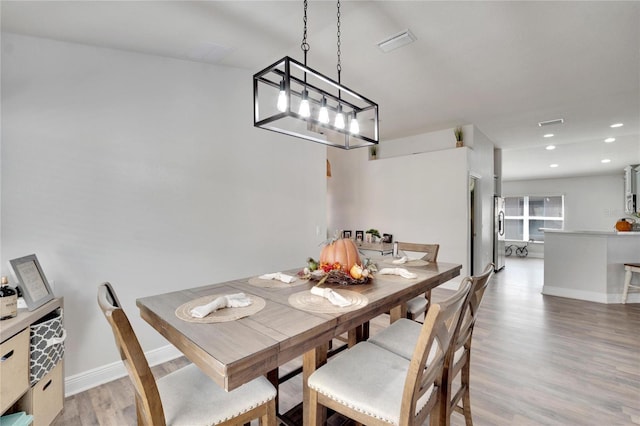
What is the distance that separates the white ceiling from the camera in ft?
6.08

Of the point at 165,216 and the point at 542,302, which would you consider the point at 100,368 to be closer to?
the point at 165,216

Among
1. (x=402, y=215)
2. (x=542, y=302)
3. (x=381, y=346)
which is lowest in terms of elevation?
(x=542, y=302)

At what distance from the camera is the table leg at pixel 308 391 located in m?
1.26

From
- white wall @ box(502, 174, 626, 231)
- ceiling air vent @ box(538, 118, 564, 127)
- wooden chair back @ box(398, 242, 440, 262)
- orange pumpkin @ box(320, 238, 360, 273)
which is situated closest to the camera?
orange pumpkin @ box(320, 238, 360, 273)

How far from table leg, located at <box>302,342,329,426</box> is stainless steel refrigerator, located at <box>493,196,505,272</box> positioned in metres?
6.27

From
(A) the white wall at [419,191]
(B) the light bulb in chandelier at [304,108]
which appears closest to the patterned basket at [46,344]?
(B) the light bulb in chandelier at [304,108]

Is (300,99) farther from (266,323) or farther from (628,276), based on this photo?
(628,276)

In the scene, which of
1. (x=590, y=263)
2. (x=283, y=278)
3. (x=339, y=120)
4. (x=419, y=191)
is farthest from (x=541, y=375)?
(x=419, y=191)

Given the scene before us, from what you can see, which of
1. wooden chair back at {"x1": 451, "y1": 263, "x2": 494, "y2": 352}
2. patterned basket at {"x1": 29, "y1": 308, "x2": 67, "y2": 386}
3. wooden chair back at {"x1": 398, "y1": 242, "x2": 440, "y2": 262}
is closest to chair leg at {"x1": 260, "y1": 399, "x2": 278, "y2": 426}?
wooden chair back at {"x1": 451, "y1": 263, "x2": 494, "y2": 352}

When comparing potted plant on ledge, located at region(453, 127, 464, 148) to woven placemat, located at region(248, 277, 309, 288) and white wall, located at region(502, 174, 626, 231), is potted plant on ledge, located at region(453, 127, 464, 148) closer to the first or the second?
woven placemat, located at region(248, 277, 309, 288)

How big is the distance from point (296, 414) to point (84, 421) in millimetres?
1325

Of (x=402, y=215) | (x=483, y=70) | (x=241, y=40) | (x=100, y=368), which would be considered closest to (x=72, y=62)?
(x=241, y=40)

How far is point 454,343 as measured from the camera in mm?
A: 1330

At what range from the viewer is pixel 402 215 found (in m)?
5.45
